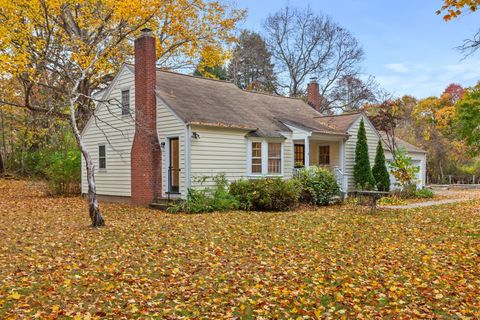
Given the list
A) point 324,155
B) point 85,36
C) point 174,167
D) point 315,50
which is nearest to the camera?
point 174,167

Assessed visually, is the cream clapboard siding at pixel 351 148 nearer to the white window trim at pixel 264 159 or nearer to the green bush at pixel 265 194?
the white window trim at pixel 264 159

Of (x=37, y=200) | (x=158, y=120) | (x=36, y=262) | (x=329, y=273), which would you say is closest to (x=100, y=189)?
(x=37, y=200)

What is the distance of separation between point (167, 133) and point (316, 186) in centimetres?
A: 639

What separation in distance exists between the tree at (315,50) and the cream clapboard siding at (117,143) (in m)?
23.7

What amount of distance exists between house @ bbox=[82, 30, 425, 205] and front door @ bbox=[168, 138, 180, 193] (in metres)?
0.04

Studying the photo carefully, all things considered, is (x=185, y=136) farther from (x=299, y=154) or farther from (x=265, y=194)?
(x=299, y=154)

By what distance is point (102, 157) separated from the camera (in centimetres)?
1897

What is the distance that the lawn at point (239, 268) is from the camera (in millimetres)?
5527

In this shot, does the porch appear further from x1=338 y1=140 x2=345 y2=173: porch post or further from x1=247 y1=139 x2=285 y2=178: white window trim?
x1=247 y1=139 x2=285 y2=178: white window trim

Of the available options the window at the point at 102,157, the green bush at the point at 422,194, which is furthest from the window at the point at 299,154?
the window at the point at 102,157

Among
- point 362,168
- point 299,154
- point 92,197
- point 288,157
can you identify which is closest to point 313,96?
point 299,154

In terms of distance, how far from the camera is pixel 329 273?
7152 mm

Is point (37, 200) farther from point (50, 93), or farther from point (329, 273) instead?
point (329, 273)

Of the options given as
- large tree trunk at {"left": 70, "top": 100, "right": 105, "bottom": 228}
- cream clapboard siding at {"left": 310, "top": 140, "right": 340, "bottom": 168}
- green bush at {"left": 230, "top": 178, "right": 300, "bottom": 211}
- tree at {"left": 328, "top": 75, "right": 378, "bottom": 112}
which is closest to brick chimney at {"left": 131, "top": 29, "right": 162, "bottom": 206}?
green bush at {"left": 230, "top": 178, "right": 300, "bottom": 211}
